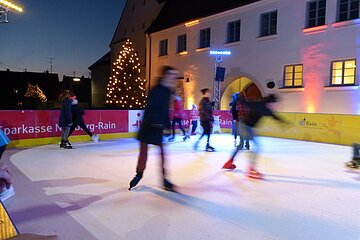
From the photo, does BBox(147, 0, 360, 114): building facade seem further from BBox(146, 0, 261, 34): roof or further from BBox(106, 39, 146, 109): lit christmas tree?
BBox(106, 39, 146, 109): lit christmas tree

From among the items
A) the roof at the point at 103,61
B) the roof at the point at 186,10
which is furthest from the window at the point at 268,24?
the roof at the point at 103,61

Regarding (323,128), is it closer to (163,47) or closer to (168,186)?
(168,186)

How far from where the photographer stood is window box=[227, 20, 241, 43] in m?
18.7

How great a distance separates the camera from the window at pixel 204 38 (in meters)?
20.5

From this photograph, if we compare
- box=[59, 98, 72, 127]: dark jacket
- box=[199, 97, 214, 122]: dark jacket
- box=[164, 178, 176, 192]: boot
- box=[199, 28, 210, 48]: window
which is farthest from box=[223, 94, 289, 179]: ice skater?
box=[199, 28, 210, 48]: window

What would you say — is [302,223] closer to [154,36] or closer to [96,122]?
[96,122]

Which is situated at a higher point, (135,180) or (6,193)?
(135,180)

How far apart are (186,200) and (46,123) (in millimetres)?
7264

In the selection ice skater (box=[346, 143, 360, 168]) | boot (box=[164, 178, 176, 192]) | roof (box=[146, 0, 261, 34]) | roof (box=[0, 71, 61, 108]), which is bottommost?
boot (box=[164, 178, 176, 192])

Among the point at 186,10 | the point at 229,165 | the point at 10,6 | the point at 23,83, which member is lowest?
the point at 229,165

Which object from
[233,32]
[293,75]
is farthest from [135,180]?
[233,32]

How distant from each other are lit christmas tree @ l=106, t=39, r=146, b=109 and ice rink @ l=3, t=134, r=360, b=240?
17.4 meters

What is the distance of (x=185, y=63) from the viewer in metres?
22.2

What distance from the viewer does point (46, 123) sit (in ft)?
33.6
